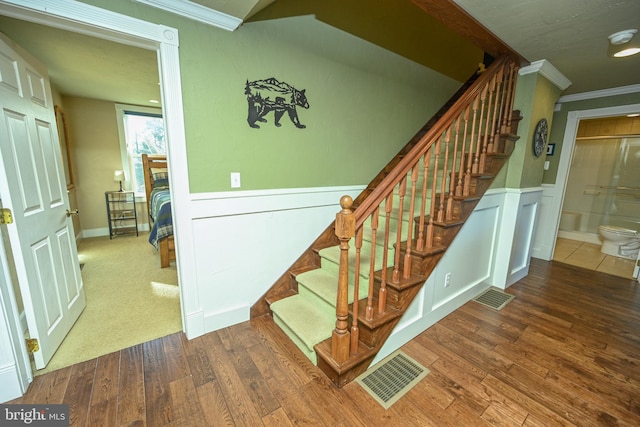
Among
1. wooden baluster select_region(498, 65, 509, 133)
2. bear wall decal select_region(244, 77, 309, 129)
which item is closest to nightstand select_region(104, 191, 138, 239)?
bear wall decal select_region(244, 77, 309, 129)

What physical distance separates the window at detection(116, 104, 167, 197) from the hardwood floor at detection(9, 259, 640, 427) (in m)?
4.11

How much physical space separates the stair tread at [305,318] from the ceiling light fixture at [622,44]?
2.78m

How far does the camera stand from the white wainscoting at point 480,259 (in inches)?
77.3

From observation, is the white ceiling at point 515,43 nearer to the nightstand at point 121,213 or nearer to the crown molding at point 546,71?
the crown molding at point 546,71

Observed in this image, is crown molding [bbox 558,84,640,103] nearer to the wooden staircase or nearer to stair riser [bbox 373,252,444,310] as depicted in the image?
the wooden staircase

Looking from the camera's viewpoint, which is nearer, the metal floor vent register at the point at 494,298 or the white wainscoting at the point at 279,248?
the white wainscoting at the point at 279,248


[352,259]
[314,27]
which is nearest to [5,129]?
[314,27]

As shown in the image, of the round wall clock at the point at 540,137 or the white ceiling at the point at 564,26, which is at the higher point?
the white ceiling at the point at 564,26

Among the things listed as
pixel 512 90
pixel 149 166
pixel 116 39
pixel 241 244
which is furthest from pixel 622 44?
pixel 149 166

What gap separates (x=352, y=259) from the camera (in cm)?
213

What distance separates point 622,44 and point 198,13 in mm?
3027

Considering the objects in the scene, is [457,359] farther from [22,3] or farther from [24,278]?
[22,3]

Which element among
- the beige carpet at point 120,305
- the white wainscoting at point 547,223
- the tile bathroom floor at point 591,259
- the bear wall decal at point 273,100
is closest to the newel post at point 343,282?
the bear wall decal at point 273,100

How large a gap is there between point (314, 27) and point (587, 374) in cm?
317
